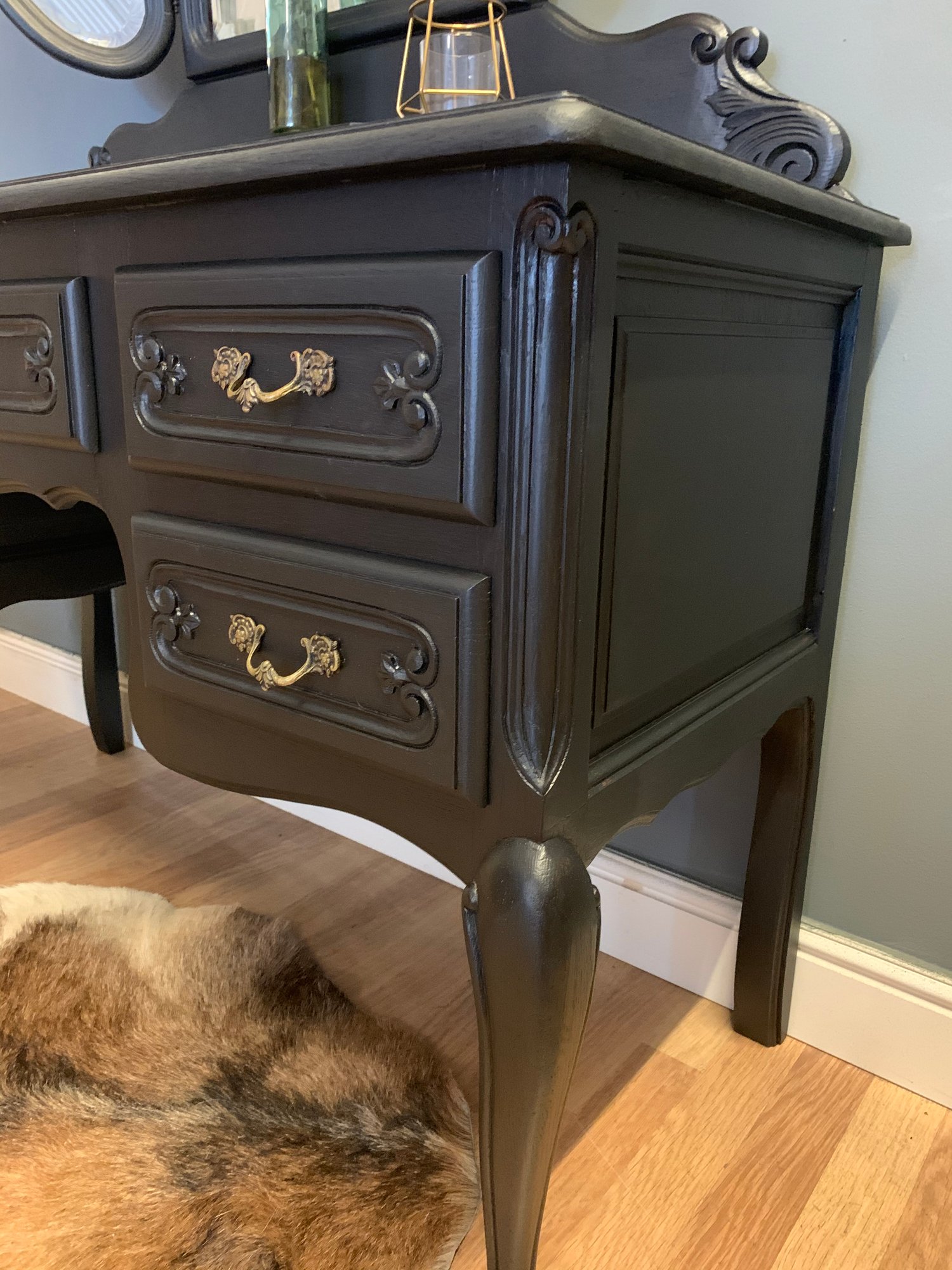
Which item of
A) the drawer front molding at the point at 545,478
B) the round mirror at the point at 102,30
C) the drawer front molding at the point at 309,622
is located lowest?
the drawer front molding at the point at 309,622

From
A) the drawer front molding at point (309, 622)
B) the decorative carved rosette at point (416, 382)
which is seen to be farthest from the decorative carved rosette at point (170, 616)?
the decorative carved rosette at point (416, 382)

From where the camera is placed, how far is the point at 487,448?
55 cm

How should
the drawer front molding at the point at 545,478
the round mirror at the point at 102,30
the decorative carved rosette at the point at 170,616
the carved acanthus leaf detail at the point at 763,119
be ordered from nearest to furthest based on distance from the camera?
the drawer front molding at the point at 545,478 → the decorative carved rosette at the point at 170,616 → the carved acanthus leaf detail at the point at 763,119 → the round mirror at the point at 102,30

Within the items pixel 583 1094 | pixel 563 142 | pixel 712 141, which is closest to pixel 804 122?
pixel 712 141

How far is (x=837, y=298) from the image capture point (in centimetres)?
85

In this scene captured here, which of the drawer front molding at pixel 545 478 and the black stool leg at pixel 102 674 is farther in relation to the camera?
the black stool leg at pixel 102 674

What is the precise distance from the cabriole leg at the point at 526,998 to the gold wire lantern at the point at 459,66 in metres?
0.70

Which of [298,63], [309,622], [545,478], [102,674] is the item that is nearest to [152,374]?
[309,622]

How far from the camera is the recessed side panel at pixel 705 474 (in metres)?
0.61

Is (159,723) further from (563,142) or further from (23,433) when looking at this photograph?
(563,142)

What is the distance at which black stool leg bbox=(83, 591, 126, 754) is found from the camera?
1.76 m

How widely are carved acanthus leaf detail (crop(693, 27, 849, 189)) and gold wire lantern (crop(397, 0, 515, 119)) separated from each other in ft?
0.64

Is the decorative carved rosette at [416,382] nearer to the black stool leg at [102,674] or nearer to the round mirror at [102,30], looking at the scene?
the round mirror at [102,30]

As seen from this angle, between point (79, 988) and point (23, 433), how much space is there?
0.70 meters
